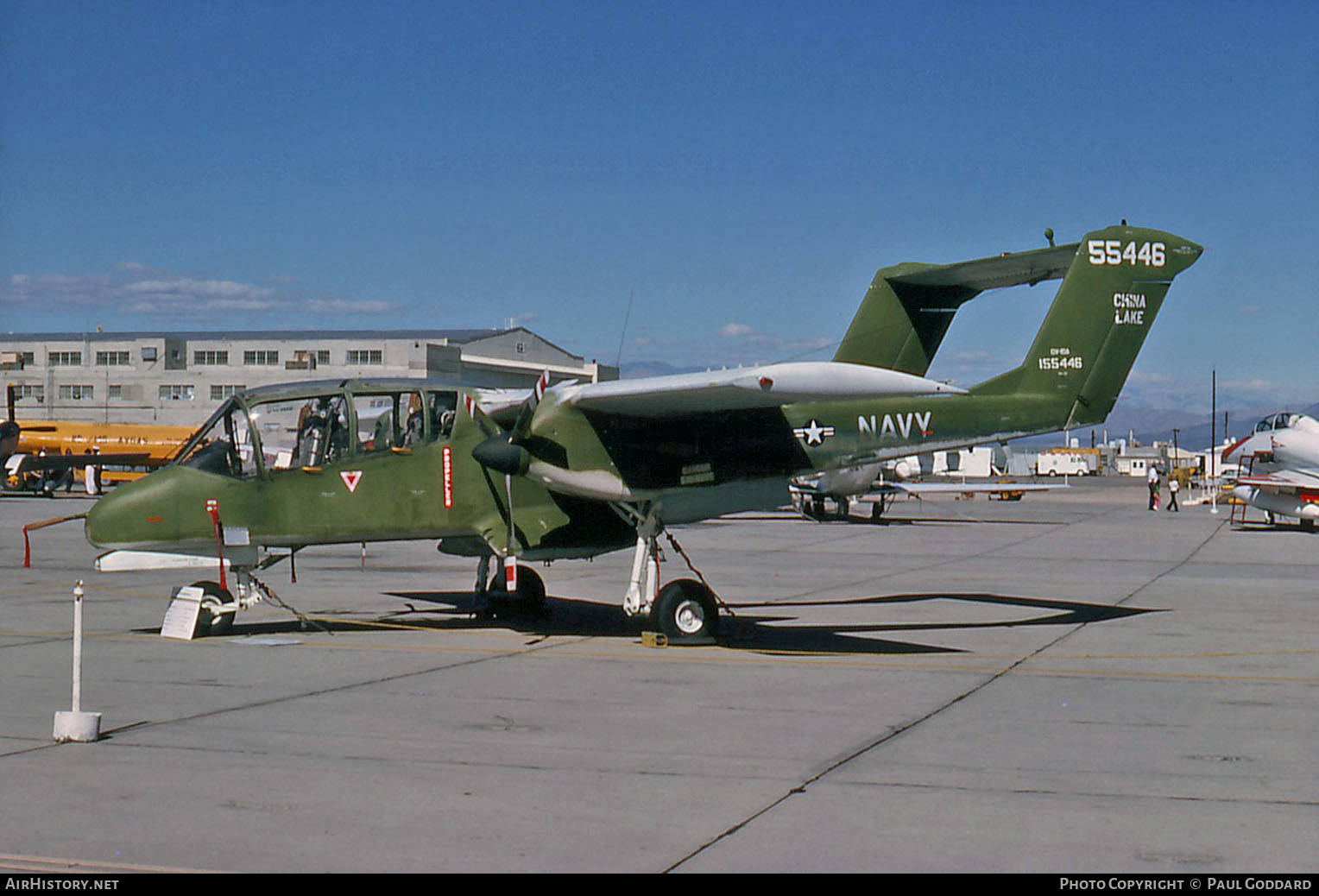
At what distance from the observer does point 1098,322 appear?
17594 millimetres

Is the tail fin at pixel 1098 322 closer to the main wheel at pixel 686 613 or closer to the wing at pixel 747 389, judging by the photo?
the wing at pixel 747 389

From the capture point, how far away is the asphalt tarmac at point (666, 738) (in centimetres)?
650

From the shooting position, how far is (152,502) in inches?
542

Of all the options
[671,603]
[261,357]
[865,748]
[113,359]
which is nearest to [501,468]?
[671,603]

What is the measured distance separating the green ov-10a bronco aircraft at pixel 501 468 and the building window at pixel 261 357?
84.8m

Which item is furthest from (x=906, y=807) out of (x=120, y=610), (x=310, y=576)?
(x=310, y=576)

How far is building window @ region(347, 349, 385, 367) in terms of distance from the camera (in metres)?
94.4

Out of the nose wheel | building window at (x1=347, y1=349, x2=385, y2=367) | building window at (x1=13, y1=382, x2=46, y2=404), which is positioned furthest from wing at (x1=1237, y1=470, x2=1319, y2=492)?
building window at (x1=13, y1=382, x2=46, y2=404)

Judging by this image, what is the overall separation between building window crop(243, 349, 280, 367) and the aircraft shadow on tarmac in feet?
265

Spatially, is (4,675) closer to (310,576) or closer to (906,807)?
(906,807)

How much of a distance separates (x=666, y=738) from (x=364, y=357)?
89.3m

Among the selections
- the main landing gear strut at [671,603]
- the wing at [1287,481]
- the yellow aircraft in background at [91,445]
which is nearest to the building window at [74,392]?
the yellow aircraft in background at [91,445]

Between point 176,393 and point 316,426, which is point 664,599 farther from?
point 176,393

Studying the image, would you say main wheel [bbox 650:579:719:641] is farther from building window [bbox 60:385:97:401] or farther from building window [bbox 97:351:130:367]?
building window [bbox 97:351:130:367]
